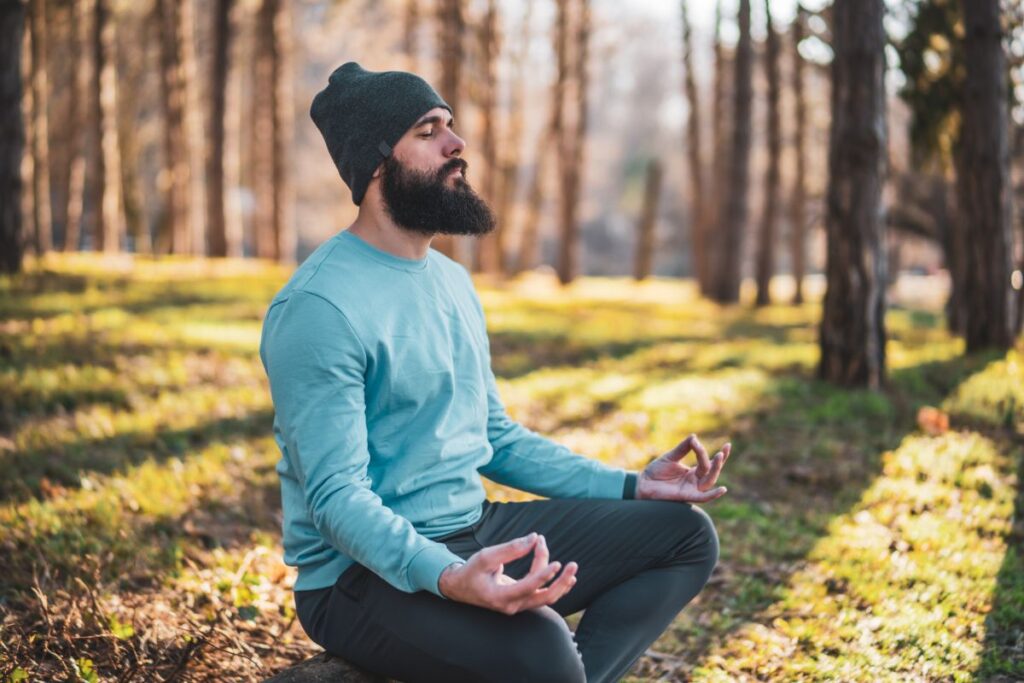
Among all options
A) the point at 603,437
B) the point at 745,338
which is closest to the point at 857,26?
the point at 603,437

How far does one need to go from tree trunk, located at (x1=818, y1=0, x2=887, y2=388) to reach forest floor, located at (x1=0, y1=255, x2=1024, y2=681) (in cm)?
67

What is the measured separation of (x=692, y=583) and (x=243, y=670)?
5.40 ft

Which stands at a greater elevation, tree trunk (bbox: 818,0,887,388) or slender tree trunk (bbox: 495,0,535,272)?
slender tree trunk (bbox: 495,0,535,272)

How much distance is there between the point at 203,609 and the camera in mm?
4078

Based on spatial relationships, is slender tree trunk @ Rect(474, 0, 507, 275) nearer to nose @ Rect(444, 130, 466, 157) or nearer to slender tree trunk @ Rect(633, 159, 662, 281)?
slender tree trunk @ Rect(633, 159, 662, 281)

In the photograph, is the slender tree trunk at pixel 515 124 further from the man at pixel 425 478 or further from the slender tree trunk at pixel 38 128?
the man at pixel 425 478

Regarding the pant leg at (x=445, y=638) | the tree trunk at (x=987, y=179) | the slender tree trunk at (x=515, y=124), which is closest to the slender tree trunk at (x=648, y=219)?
the slender tree trunk at (x=515, y=124)

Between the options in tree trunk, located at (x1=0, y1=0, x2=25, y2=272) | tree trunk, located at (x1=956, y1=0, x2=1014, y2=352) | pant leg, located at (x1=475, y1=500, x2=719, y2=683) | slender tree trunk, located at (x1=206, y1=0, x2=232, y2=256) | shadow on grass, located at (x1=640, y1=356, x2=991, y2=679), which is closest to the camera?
pant leg, located at (x1=475, y1=500, x2=719, y2=683)

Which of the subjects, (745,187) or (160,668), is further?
(745,187)

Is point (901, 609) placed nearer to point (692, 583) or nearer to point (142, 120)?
point (692, 583)

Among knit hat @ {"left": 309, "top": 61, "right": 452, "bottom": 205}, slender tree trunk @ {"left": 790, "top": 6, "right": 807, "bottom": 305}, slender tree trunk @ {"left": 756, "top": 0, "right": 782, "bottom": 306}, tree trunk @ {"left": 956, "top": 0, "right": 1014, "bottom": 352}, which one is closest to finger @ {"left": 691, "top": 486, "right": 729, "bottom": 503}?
knit hat @ {"left": 309, "top": 61, "right": 452, "bottom": 205}

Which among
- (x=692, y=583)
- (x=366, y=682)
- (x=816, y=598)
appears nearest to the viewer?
(x=366, y=682)

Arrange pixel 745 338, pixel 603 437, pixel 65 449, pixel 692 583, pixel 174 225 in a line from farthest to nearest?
1. pixel 174 225
2. pixel 745 338
3. pixel 603 437
4. pixel 65 449
5. pixel 692 583

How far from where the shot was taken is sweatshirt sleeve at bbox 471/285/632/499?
3.43 metres
